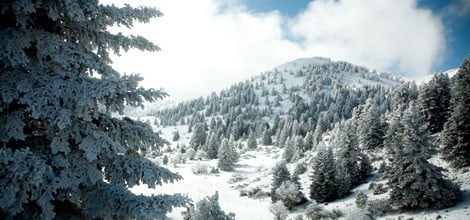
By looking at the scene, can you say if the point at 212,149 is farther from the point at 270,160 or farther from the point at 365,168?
the point at 365,168

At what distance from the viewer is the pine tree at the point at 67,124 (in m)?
4.07

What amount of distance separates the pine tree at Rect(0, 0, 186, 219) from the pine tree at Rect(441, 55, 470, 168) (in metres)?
37.2

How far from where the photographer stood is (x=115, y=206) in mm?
4691

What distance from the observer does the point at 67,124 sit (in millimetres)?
4250

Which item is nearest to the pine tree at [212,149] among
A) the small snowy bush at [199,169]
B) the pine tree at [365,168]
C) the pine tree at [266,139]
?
the small snowy bush at [199,169]

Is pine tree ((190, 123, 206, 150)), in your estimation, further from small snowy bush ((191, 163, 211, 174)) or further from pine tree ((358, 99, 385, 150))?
pine tree ((358, 99, 385, 150))

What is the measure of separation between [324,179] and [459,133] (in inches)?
671

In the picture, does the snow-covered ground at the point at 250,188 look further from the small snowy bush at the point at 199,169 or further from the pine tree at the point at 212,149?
the pine tree at the point at 212,149

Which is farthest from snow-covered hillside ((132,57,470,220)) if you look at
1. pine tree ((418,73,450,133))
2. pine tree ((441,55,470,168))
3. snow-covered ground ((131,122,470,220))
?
pine tree ((418,73,450,133))

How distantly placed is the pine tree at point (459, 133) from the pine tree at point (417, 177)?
5927mm

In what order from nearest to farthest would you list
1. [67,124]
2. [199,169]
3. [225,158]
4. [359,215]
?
[67,124] < [359,215] < [199,169] < [225,158]

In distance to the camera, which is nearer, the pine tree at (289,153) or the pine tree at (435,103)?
the pine tree at (435,103)

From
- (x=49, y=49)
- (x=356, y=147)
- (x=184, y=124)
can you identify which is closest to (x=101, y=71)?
(x=49, y=49)

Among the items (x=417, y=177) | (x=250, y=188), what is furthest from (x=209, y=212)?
(x=250, y=188)
